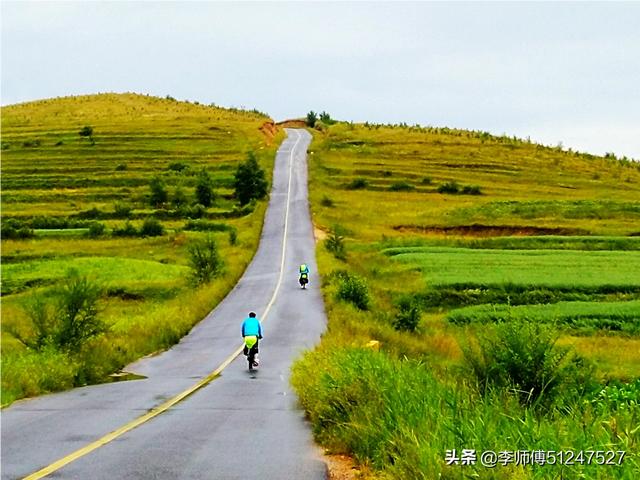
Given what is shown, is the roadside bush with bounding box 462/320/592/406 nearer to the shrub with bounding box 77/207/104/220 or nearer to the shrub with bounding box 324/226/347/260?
the shrub with bounding box 324/226/347/260

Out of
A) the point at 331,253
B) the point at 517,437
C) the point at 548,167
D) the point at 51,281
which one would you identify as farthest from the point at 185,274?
the point at 548,167

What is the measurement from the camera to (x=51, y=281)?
45.1 metres

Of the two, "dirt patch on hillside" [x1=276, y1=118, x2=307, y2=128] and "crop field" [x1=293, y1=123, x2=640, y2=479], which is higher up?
"dirt patch on hillside" [x1=276, y1=118, x2=307, y2=128]

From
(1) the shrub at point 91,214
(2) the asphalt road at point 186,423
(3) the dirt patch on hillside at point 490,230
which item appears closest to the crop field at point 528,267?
(3) the dirt patch on hillside at point 490,230

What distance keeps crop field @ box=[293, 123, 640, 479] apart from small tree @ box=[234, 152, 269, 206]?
6.41 m

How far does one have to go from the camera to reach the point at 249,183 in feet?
275

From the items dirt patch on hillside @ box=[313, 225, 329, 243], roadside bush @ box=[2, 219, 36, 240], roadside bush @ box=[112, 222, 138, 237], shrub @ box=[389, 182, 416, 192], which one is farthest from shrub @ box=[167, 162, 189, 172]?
dirt patch on hillside @ box=[313, 225, 329, 243]

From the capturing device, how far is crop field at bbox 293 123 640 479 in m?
7.66

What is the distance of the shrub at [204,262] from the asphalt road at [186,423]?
12798 millimetres

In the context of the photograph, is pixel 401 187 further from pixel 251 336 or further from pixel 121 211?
pixel 251 336

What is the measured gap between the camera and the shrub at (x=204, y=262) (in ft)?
147

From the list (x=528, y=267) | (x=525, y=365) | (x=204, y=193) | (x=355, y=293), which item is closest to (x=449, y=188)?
(x=204, y=193)

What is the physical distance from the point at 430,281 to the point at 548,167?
77.5m

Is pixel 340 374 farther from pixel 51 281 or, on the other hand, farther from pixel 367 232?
pixel 367 232
